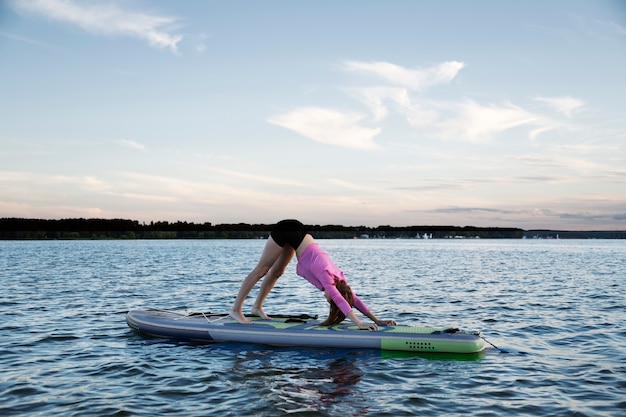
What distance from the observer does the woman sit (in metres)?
10.8

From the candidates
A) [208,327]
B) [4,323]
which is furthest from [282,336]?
[4,323]

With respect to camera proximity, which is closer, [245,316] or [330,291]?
[330,291]

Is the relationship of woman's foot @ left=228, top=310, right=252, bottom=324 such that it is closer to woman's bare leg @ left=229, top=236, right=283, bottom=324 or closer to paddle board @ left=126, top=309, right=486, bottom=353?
woman's bare leg @ left=229, top=236, right=283, bottom=324

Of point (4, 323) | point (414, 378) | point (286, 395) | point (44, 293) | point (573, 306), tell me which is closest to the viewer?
A: point (286, 395)

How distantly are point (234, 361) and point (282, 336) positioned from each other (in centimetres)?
129

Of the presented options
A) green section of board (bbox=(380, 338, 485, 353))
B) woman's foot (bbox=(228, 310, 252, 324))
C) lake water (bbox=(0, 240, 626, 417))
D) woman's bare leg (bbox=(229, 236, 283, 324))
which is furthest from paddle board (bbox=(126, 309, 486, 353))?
woman's bare leg (bbox=(229, 236, 283, 324))

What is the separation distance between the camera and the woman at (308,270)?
10820mm

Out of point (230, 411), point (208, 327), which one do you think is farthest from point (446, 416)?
point (208, 327)

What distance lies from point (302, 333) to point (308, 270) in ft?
4.62

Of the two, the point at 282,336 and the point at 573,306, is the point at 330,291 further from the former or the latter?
the point at 573,306

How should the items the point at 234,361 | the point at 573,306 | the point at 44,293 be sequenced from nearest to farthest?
the point at 234,361, the point at 573,306, the point at 44,293

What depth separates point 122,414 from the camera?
7730 mm

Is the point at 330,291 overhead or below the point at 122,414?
overhead

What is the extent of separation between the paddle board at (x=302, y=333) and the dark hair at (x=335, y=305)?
18cm
